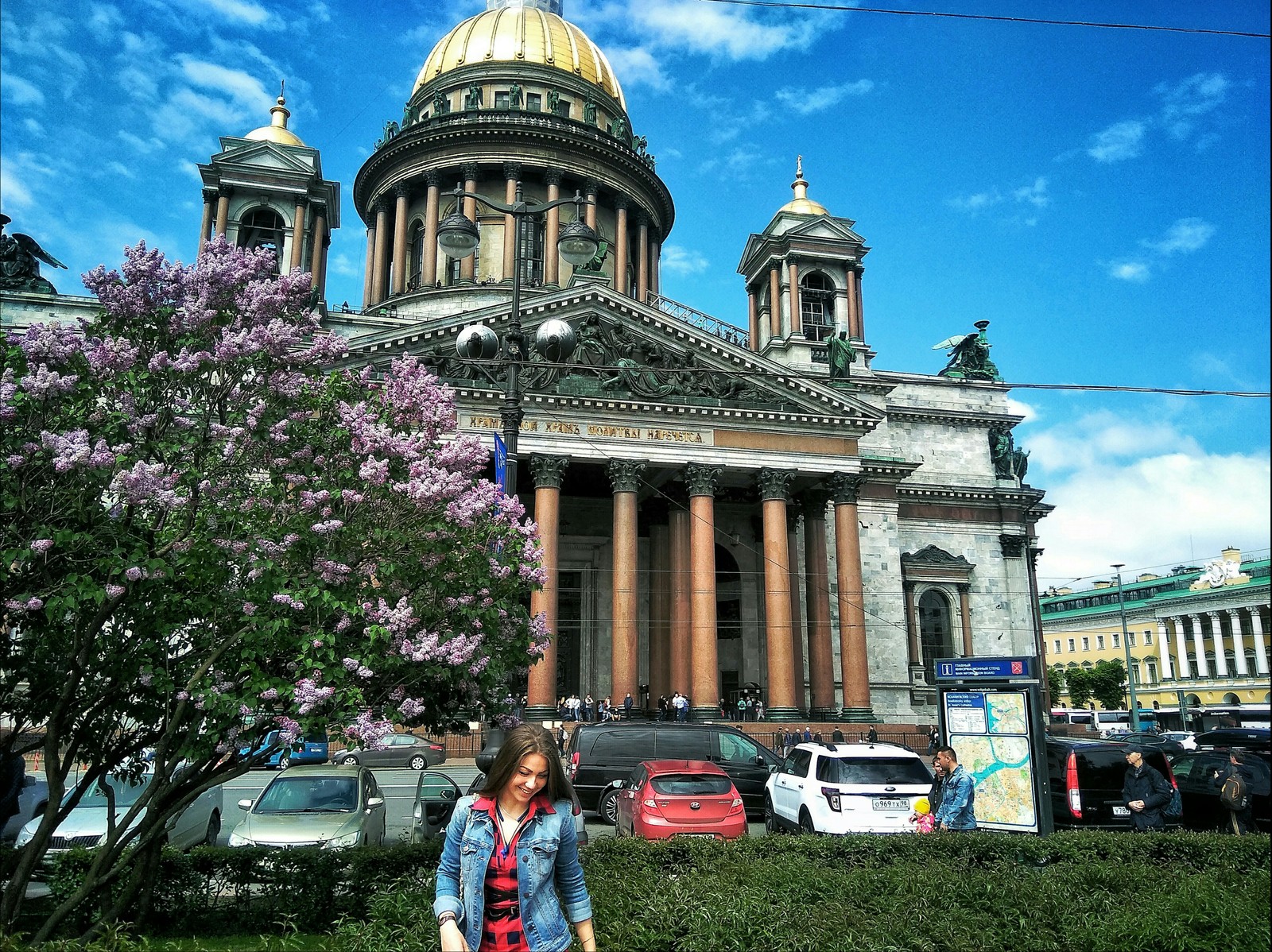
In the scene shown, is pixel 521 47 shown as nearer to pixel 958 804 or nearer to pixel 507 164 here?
pixel 507 164

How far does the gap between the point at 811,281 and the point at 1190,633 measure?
2306 inches

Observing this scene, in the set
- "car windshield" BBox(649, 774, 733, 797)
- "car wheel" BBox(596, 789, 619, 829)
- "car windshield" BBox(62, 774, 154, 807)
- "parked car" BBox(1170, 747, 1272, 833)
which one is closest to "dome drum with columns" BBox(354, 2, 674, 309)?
"car wheel" BBox(596, 789, 619, 829)

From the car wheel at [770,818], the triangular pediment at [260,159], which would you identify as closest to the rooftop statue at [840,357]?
the triangular pediment at [260,159]

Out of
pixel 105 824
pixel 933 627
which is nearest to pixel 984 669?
pixel 105 824

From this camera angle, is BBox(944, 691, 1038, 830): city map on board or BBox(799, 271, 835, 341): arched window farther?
BBox(799, 271, 835, 341): arched window

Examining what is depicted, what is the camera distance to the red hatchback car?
14.9 meters

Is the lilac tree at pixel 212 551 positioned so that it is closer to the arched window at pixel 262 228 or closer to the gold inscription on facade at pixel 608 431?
the gold inscription on facade at pixel 608 431

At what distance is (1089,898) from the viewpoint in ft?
28.6

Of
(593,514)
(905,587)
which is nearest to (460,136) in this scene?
(593,514)

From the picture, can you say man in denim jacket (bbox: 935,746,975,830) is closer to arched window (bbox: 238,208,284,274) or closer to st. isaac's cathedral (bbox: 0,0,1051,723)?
st. isaac's cathedral (bbox: 0,0,1051,723)

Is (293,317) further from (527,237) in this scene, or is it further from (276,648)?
(527,237)

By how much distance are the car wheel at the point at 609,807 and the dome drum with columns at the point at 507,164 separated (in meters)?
32.0

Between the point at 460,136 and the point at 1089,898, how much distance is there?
48347mm

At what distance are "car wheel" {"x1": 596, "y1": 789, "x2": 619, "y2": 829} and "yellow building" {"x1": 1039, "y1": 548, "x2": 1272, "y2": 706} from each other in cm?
5821
